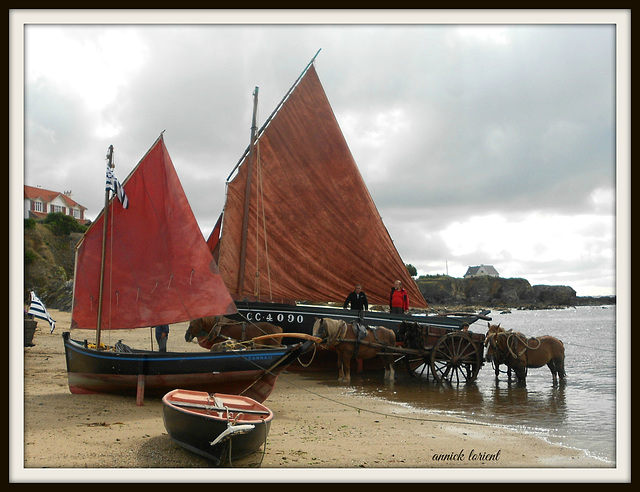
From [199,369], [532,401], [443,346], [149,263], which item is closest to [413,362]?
[443,346]

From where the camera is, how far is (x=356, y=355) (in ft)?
53.2

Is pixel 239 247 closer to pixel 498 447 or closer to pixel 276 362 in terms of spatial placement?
pixel 276 362

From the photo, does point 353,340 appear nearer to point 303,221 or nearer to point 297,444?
point 303,221

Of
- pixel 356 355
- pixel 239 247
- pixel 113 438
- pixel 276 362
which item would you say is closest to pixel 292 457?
pixel 113 438

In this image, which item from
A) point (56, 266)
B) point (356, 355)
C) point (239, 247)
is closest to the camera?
point (356, 355)

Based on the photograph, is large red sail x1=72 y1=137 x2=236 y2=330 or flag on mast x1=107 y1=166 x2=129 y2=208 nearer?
flag on mast x1=107 y1=166 x2=129 y2=208

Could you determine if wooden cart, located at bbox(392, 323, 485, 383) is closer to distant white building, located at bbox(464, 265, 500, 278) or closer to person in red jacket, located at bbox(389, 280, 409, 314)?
person in red jacket, located at bbox(389, 280, 409, 314)

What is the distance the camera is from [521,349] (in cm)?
1562

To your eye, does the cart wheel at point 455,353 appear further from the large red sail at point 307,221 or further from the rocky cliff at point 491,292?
the rocky cliff at point 491,292

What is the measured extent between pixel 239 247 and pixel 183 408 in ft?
37.6

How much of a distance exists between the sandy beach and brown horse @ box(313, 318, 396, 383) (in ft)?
9.28

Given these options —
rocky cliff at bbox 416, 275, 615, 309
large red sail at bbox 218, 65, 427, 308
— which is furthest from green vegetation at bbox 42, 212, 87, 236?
rocky cliff at bbox 416, 275, 615, 309

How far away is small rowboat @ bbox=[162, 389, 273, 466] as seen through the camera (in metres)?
6.88

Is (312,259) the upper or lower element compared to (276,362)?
upper
